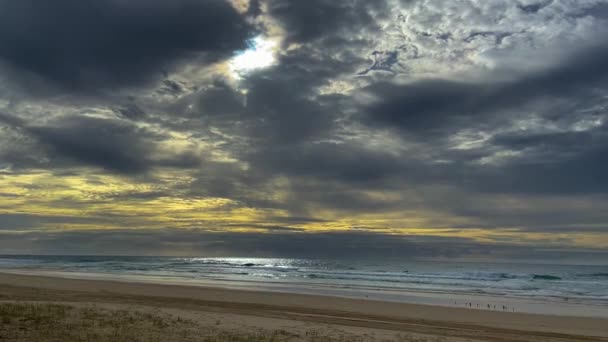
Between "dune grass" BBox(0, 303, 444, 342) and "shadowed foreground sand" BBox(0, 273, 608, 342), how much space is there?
2 centimetres

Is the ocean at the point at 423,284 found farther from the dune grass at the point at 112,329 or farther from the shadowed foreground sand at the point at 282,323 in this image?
the dune grass at the point at 112,329

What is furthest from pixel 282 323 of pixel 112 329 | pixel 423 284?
pixel 423 284

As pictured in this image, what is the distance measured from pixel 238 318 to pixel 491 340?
1060 cm

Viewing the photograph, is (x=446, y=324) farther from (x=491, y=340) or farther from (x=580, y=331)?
(x=580, y=331)

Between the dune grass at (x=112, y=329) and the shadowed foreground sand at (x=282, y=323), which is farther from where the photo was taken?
the shadowed foreground sand at (x=282, y=323)

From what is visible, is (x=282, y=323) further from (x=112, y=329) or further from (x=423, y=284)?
(x=423, y=284)

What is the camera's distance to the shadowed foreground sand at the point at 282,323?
13.4m

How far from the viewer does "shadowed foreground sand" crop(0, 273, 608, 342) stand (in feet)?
→ 43.8

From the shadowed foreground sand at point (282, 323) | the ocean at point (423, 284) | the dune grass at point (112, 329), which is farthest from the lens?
the ocean at point (423, 284)

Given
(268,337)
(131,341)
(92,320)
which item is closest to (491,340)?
(268,337)

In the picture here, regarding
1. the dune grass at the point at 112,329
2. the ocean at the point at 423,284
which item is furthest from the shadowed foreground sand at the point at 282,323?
the ocean at the point at 423,284

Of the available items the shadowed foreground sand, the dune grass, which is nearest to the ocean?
the shadowed foreground sand

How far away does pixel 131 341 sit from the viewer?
1205 centimetres

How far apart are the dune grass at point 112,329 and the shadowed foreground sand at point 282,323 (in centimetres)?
2
